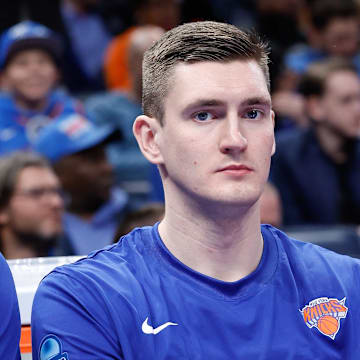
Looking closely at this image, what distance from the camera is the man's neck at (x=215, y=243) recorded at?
2.27 m

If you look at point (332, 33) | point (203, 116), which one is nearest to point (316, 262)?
point (203, 116)

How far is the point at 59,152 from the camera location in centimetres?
506

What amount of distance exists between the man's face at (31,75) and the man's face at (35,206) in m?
1.43

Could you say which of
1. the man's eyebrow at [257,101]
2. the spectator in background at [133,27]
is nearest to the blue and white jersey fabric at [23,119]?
the spectator in background at [133,27]

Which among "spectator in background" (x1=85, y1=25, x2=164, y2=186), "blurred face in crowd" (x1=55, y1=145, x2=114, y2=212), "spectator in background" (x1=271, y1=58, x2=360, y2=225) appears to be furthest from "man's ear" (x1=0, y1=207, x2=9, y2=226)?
"spectator in background" (x1=271, y1=58, x2=360, y2=225)

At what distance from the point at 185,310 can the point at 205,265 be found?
0.56 feet

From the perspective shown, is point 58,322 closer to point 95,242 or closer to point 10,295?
point 10,295

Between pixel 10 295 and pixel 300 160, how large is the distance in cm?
341

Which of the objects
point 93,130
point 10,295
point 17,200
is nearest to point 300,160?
point 93,130

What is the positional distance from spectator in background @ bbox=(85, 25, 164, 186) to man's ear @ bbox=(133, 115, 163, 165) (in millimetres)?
3219

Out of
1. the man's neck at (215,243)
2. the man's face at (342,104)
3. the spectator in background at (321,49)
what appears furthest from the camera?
the spectator in background at (321,49)

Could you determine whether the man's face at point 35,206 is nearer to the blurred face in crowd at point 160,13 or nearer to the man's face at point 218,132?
the man's face at point 218,132

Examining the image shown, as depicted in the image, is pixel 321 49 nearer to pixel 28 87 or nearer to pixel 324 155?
pixel 324 155

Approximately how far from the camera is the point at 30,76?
5703 mm
